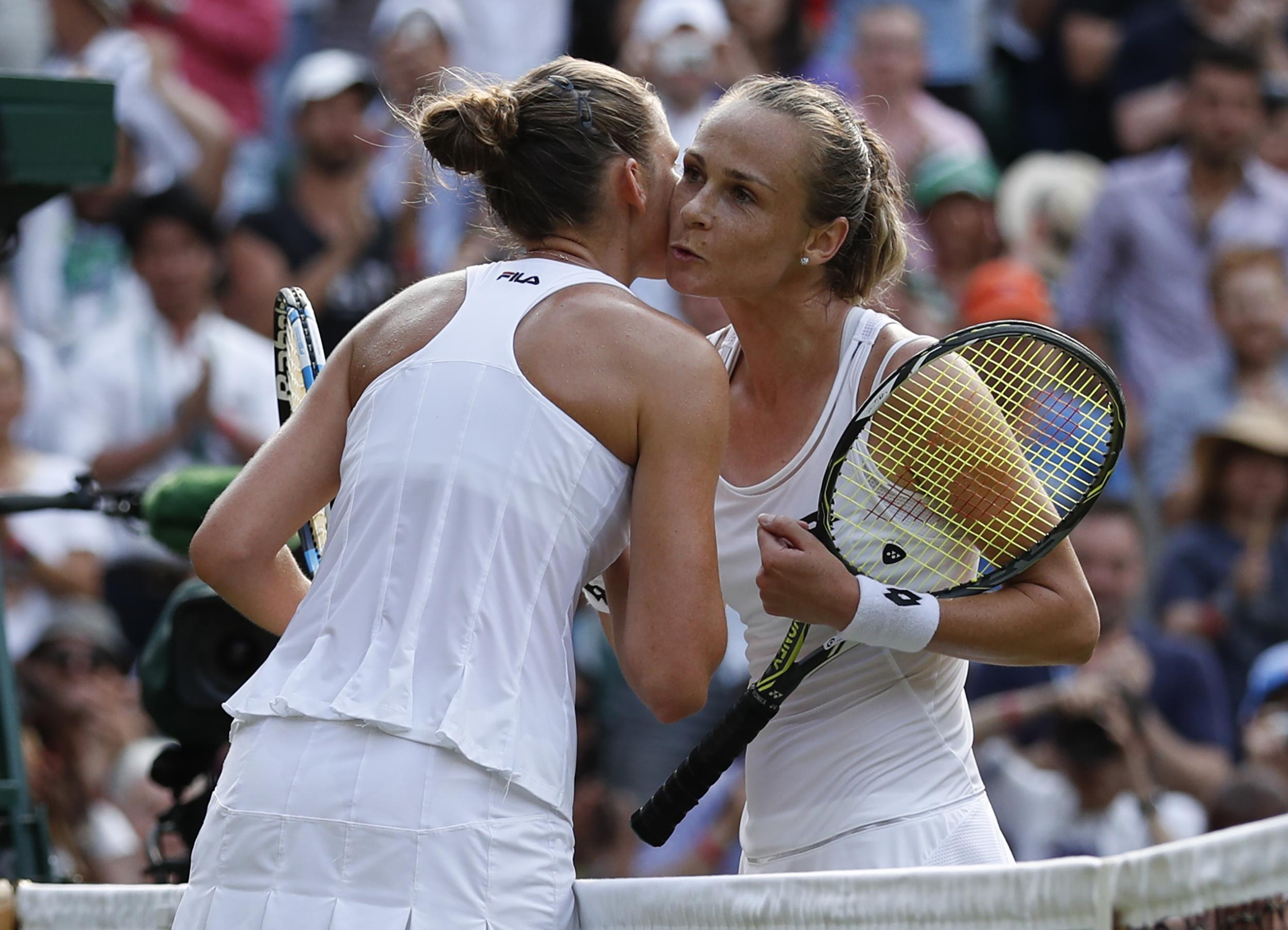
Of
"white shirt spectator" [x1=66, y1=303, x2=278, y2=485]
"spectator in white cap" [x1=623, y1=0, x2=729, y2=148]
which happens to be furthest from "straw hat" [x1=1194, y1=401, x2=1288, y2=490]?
"white shirt spectator" [x1=66, y1=303, x2=278, y2=485]

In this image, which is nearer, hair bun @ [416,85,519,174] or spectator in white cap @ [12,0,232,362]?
hair bun @ [416,85,519,174]

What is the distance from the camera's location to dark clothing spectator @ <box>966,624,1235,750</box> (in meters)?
5.77

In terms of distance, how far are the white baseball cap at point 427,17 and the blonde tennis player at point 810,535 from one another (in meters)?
4.76

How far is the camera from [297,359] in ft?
9.44

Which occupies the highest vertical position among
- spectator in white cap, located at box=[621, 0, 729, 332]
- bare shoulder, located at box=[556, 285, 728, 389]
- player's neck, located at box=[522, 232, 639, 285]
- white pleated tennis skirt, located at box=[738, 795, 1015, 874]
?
bare shoulder, located at box=[556, 285, 728, 389]

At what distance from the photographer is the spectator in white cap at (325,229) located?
6.78m

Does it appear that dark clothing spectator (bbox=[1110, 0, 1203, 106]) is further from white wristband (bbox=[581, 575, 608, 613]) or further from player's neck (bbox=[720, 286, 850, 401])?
white wristband (bbox=[581, 575, 608, 613])

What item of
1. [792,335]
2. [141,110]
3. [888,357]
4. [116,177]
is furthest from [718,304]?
[888,357]

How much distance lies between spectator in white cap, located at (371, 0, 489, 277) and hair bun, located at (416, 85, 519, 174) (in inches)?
174

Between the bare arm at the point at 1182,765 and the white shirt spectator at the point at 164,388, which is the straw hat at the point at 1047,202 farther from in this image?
the white shirt spectator at the point at 164,388

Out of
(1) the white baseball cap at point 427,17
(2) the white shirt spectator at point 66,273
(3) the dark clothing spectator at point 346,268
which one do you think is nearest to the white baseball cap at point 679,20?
(1) the white baseball cap at point 427,17

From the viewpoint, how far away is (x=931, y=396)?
2570mm

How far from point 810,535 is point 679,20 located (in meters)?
4.78

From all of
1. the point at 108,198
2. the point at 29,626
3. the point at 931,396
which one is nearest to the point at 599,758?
the point at 29,626
